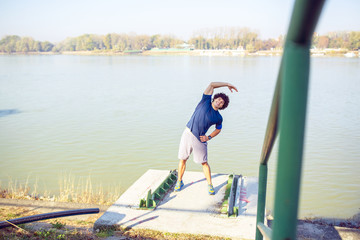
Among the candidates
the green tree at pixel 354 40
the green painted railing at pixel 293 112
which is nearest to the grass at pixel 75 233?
the green painted railing at pixel 293 112

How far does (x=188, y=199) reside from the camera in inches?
234

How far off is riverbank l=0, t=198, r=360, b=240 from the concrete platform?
0.46 ft

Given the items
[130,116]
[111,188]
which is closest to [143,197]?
[111,188]

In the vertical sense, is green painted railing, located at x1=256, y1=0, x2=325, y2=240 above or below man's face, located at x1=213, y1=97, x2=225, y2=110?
above

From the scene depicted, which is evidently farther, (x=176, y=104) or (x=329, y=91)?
(x=329, y=91)

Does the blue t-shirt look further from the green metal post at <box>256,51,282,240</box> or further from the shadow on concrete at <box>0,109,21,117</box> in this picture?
the shadow on concrete at <box>0,109,21,117</box>

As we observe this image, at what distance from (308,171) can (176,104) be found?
12587mm

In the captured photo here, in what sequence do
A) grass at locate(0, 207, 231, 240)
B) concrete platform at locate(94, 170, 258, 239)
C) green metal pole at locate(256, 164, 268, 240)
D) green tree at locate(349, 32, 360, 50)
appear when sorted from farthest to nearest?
green tree at locate(349, 32, 360, 50)
concrete platform at locate(94, 170, 258, 239)
grass at locate(0, 207, 231, 240)
green metal pole at locate(256, 164, 268, 240)

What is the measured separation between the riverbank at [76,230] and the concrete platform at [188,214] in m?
0.14

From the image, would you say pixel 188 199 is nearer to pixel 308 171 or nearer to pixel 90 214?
pixel 90 214

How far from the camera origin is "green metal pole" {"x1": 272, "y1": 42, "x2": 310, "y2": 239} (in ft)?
2.51

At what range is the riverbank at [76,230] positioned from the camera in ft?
15.1

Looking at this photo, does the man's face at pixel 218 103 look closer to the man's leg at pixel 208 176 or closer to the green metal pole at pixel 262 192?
the man's leg at pixel 208 176

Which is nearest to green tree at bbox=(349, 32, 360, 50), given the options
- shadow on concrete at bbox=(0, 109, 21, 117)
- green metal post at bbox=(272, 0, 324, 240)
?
shadow on concrete at bbox=(0, 109, 21, 117)
